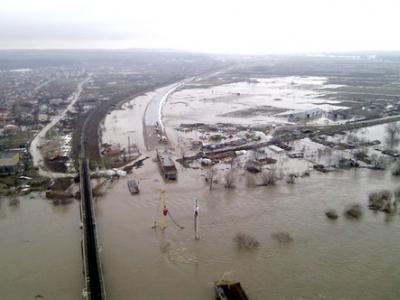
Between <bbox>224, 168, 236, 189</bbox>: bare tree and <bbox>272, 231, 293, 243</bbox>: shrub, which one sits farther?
<bbox>224, 168, 236, 189</bbox>: bare tree

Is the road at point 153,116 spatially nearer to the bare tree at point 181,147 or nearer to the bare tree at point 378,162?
the bare tree at point 181,147

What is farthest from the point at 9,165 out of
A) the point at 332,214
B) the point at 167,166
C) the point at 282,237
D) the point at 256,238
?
the point at 332,214

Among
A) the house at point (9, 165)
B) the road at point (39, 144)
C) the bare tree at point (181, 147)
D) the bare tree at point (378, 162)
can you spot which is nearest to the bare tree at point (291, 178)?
the bare tree at point (378, 162)

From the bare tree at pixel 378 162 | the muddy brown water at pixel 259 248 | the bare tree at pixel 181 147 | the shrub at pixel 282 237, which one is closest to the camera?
the muddy brown water at pixel 259 248

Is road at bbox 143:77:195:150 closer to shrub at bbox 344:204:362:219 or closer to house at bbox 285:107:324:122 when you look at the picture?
house at bbox 285:107:324:122

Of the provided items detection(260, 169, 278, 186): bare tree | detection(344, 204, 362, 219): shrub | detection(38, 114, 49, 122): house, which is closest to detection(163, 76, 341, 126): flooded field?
detection(38, 114, 49, 122): house

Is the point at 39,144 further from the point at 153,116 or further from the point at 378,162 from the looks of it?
the point at 378,162

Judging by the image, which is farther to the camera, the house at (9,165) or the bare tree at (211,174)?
the house at (9,165)
